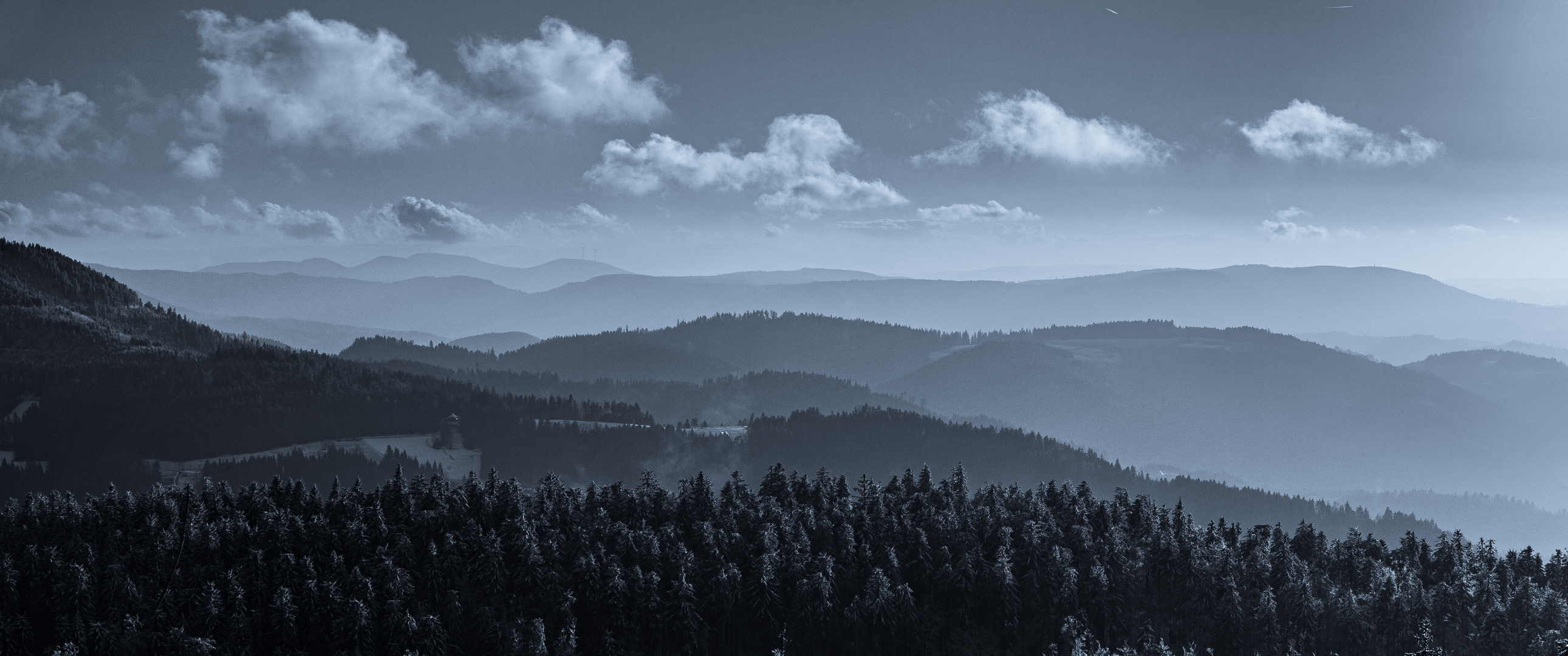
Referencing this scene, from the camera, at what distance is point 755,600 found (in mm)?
100438

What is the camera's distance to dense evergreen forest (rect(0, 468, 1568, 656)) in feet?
290

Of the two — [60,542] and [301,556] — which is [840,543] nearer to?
[301,556]

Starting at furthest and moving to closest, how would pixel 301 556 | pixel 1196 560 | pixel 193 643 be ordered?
1. pixel 1196 560
2. pixel 301 556
3. pixel 193 643

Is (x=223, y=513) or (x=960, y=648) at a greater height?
(x=223, y=513)

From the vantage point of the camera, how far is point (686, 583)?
98.7 metres

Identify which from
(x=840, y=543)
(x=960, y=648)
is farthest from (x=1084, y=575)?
(x=840, y=543)

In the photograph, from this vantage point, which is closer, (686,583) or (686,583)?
(686,583)

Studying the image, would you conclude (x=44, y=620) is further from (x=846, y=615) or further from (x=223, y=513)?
(x=846, y=615)

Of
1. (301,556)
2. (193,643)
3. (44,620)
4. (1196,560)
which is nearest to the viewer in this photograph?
(193,643)

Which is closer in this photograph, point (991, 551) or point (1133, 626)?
point (1133, 626)

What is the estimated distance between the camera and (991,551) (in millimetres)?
111750

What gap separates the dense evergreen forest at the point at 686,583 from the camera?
290 feet

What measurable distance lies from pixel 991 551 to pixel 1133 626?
1615 cm

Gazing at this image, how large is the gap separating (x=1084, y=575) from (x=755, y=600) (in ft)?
115
